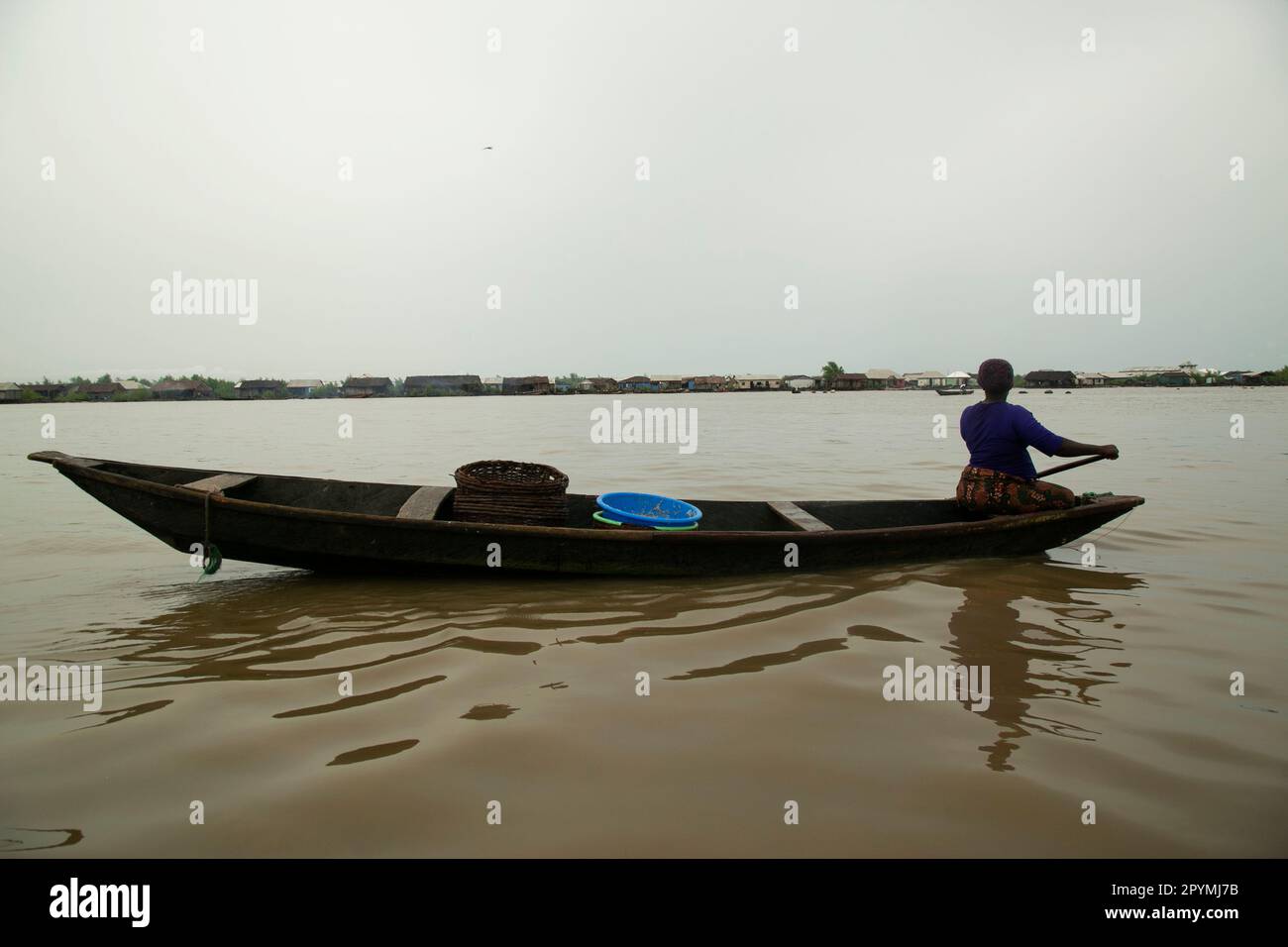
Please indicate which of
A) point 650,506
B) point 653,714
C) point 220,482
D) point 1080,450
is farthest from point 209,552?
point 1080,450

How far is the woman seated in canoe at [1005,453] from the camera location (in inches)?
225

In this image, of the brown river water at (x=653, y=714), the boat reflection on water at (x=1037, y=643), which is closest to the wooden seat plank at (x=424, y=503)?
the brown river water at (x=653, y=714)

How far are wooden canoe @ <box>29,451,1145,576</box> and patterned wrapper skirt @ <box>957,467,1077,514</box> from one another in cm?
22

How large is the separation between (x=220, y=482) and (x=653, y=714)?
4.26 m

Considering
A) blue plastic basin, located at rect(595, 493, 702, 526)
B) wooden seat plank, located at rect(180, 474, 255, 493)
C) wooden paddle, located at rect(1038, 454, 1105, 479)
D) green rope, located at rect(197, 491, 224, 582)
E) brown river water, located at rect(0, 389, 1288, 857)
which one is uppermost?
wooden paddle, located at rect(1038, 454, 1105, 479)

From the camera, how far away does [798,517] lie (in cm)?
588

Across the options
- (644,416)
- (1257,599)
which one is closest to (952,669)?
(1257,599)

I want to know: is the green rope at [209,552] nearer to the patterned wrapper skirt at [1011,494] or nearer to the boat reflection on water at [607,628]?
the boat reflection on water at [607,628]

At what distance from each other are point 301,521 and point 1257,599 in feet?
22.1

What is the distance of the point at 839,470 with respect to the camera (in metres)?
12.7

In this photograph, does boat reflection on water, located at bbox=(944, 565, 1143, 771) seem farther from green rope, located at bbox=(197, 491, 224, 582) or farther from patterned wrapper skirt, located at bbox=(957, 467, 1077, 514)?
green rope, located at bbox=(197, 491, 224, 582)

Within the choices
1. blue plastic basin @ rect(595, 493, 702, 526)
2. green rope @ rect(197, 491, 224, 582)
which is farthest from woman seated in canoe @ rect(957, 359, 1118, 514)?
green rope @ rect(197, 491, 224, 582)

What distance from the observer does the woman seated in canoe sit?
5723mm

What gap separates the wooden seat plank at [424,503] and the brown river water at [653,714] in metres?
0.52
